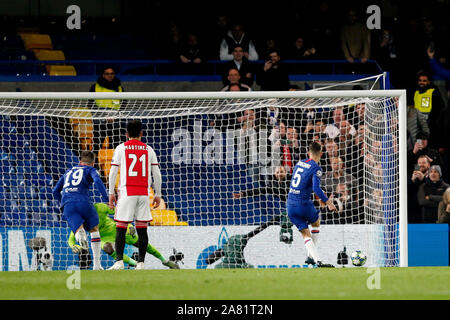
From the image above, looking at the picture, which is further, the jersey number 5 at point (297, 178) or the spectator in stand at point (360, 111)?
the spectator in stand at point (360, 111)

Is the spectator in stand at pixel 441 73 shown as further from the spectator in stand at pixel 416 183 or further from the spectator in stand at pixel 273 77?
the spectator in stand at pixel 273 77

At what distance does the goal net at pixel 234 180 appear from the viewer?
1095 cm

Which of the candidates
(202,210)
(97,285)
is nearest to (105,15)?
(202,210)

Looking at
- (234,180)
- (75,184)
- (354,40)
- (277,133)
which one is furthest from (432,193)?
(75,184)

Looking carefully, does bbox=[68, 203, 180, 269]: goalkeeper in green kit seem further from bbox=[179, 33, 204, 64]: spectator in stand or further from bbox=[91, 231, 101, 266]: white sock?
bbox=[179, 33, 204, 64]: spectator in stand

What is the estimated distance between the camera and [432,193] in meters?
12.2

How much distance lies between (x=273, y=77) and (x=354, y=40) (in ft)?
7.20

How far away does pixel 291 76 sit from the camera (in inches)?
564

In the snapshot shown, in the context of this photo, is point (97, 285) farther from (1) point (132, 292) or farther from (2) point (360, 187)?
(2) point (360, 187)

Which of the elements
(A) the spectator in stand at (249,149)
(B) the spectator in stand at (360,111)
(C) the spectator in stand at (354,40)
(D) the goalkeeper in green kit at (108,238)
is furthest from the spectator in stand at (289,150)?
(C) the spectator in stand at (354,40)

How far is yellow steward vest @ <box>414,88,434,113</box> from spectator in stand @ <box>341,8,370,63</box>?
1148 mm

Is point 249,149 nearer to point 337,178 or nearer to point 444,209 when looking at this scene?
point 337,178

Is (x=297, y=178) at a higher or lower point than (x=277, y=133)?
lower
